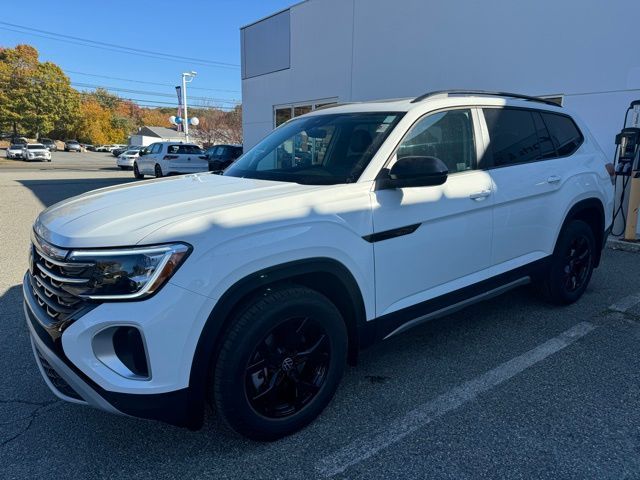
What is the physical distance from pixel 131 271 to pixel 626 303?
14.9ft

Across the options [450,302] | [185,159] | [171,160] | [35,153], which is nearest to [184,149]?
[185,159]

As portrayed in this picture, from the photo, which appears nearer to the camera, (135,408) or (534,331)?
(135,408)

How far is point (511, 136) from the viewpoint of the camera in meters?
3.59

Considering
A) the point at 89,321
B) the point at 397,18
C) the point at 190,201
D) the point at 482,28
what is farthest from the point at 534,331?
the point at 397,18

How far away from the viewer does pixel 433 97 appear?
3.21 metres

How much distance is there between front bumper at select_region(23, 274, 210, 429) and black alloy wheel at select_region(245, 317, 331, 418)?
0.32m

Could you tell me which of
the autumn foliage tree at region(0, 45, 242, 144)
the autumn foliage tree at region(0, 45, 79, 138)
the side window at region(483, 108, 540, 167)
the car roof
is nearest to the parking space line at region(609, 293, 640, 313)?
the side window at region(483, 108, 540, 167)

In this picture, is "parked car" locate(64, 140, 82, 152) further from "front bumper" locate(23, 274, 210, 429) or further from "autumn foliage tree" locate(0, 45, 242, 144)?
"front bumper" locate(23, 274, 210, 429)

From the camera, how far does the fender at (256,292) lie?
2.05 m

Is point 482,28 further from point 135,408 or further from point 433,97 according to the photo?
point 135,408

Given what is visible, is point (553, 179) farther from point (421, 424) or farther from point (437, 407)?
point (421, 424)

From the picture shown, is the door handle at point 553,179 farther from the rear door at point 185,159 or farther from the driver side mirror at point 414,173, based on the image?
the rear door at point 185,159

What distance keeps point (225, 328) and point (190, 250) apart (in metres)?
0.42

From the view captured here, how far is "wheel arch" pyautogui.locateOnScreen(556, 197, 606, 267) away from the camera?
13.2 ft
